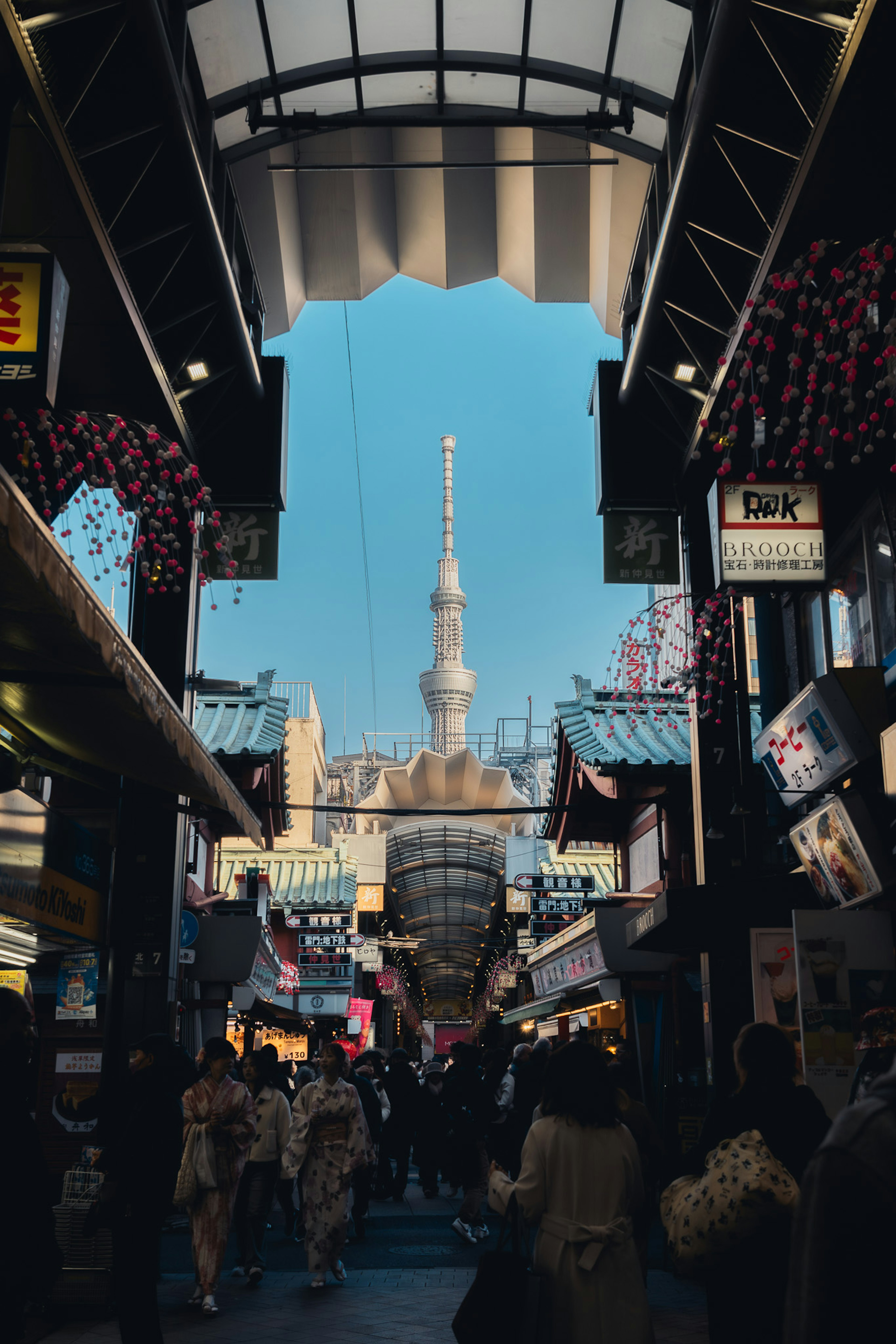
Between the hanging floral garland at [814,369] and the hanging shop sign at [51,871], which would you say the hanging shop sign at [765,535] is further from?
the hanging shop sign at [51,871]

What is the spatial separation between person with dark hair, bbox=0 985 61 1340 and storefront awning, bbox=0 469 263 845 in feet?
5.93

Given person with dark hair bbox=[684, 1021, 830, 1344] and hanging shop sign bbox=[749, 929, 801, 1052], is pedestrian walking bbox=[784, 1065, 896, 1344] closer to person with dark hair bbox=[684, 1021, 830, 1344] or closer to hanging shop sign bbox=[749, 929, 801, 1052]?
person with dark hair bbox=[684, 1021, 830, 1344]

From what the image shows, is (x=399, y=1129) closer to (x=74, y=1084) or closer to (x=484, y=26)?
(x=74, y=1084)

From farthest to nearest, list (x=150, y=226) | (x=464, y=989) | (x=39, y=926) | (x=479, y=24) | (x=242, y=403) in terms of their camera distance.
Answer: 1. (x=464, y=989)
2. (x=242, y=403)
3. (x=479, y=24)
4. (x=150, y=226)
5. (x=39, y=926)

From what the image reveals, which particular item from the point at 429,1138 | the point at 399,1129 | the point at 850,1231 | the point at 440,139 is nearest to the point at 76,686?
the point at 850,1231

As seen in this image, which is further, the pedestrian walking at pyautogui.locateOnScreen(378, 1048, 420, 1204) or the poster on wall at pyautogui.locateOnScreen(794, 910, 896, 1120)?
the pedestrian walking at pyautogui.locateOnScreen(378, 1048, 420, 1204)

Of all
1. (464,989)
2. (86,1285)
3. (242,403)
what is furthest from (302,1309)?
(464,989)

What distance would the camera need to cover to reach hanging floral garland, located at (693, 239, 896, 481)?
670 cm

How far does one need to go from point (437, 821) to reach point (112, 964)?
22461mm

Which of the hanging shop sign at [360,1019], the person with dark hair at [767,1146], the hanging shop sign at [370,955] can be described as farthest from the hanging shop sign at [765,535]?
the hanging shop sign at [370,955]

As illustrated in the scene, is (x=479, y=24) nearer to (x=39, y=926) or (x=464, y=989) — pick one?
(x=39, y=926)

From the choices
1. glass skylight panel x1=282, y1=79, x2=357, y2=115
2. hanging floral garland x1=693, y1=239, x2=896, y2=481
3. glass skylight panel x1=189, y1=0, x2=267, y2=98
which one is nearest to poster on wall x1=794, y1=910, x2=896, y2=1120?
hanging floral garland x1=693, y1=239, x2=896, y2=481

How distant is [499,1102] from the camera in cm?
1243

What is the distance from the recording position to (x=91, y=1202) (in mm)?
7699
